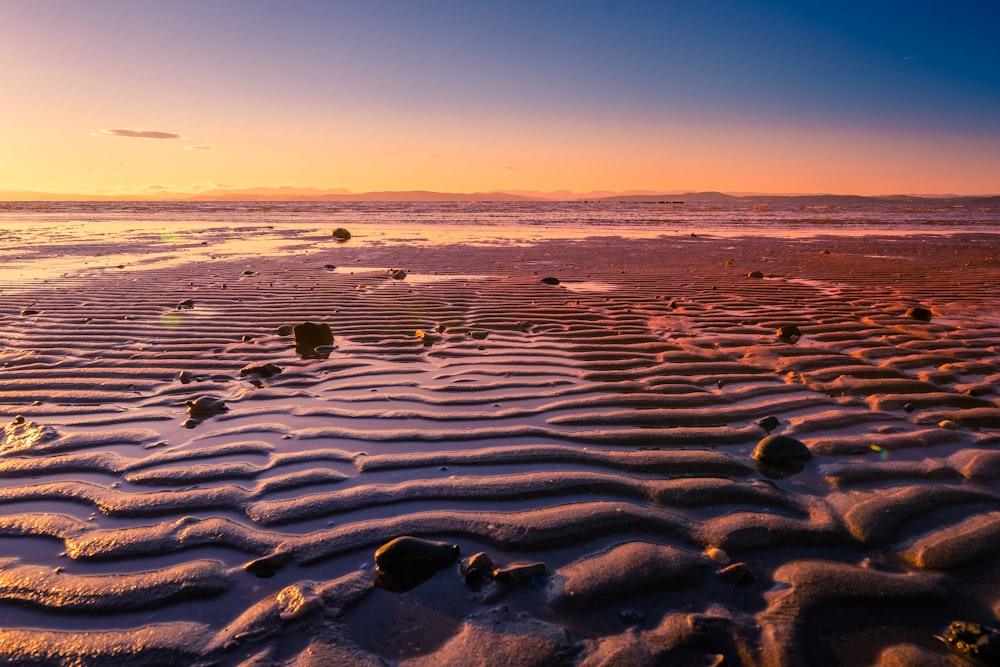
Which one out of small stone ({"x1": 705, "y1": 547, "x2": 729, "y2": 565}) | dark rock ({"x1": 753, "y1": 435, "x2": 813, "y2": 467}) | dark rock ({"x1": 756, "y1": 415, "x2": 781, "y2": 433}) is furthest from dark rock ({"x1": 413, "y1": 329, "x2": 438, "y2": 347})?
small stone ({"x1": 705, "y1": 547, "x2": 729, "y2": 565})

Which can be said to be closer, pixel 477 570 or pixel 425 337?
pixel 477 570

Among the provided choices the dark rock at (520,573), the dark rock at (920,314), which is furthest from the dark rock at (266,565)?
the dark rock at (920,314)

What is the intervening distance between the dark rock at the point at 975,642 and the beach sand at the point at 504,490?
0.21ft

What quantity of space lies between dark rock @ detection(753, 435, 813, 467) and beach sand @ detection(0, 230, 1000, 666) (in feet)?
0.33

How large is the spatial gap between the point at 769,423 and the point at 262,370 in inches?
163

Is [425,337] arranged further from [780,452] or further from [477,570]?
[477,570]

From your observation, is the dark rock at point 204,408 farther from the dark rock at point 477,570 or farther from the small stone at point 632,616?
the small stone at point 632,616

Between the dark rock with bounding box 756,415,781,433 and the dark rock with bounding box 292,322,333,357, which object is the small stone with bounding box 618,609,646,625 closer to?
the dark rock with bounding box 756,415,781,433

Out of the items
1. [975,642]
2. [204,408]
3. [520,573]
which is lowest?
[204,408]

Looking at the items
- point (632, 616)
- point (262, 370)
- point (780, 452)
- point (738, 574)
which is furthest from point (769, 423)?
point (262, 370)

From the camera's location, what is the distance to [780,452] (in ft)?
11.2

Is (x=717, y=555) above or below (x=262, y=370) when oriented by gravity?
above

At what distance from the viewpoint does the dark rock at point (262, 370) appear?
5195mm

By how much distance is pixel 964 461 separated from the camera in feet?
11.1
